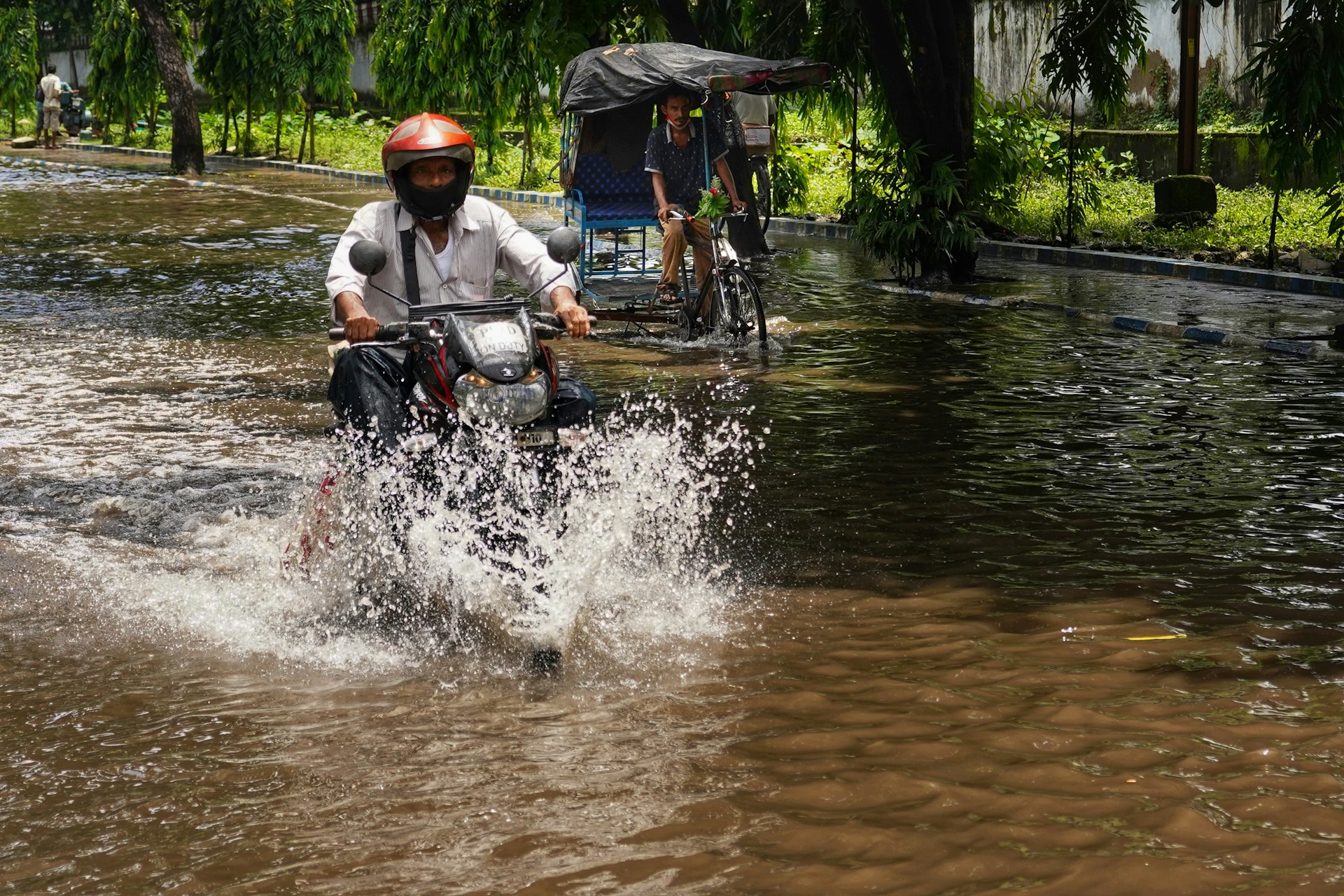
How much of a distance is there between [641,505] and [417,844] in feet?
9.93

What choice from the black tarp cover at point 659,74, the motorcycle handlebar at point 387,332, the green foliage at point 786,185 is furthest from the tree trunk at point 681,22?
the motorcycle handlebar at point 387,332

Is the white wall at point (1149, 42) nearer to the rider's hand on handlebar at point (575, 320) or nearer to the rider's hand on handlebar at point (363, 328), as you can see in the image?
the rider's hand on handlebar at point (575, 320)

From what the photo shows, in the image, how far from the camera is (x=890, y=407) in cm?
954

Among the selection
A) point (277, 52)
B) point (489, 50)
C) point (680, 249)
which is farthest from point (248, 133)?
point (680, 249)

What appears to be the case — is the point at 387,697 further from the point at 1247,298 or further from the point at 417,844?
the point at 1247,298

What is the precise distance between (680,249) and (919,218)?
12.5 ft

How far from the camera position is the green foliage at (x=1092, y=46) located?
57.7ft

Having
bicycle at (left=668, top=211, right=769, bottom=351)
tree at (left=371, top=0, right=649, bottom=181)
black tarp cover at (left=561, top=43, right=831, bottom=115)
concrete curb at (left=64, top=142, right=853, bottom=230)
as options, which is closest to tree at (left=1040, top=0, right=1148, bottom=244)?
black tarp cover at (left=561, top=43, right=831, bottom=115)

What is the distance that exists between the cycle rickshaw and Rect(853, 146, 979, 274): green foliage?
1.30 metres

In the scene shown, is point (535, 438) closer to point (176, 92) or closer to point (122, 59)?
point (176, 92)

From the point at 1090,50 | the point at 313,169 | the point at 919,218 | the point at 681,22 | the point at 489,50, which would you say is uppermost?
the point at 489,50

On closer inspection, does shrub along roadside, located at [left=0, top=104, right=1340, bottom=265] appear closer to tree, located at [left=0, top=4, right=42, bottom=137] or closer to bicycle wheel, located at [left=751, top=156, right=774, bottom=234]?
bicycle wheel, located at [left=751, top=156, right=774, bottom=234]

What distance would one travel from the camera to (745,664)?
514 centimetres

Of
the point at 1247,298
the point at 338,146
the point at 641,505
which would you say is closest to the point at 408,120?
the point at 641,505
